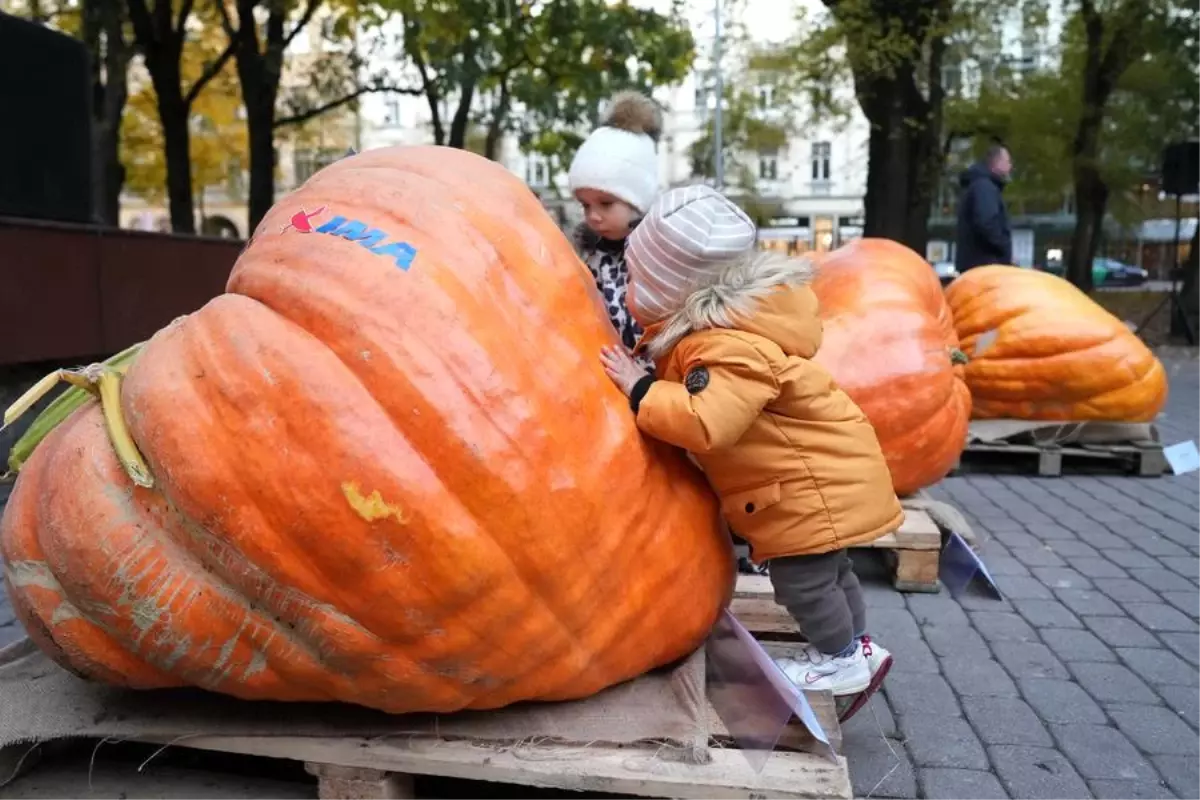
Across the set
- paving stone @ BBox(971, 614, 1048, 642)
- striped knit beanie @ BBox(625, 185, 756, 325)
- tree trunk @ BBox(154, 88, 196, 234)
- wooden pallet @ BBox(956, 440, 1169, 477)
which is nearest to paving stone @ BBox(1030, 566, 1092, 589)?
paving stone @ BBox(971, 614, 1048, 642)

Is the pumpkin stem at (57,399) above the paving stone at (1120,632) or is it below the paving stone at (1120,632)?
above

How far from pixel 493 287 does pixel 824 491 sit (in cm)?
92

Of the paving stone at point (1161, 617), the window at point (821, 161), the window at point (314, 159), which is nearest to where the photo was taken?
the paving stone at point (1161, 617)

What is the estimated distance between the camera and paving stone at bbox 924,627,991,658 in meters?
3.16

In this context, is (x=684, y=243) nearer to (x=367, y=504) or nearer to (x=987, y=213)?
(x=367, y=504)

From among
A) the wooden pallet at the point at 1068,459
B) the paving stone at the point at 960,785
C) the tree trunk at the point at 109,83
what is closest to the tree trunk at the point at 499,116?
the tree trunk at the point at 109,83

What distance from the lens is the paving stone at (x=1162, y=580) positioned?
12.4 feet

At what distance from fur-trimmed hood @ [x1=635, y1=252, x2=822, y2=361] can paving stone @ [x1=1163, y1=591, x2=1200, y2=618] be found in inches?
90.9

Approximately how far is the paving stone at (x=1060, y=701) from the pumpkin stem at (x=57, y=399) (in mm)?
2615

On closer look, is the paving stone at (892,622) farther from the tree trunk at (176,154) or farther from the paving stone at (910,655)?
the tree trunk at (176,154)

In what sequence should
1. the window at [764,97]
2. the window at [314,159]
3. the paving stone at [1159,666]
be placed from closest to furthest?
the paving stone at [1159,666]
the window at [314,159]
the window at [764,97]

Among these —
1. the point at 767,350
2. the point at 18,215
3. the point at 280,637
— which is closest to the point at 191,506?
the point at 280,637

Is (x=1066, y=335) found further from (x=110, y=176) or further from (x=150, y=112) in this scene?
(x=150, y=112)

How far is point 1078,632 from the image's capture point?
3.34 metres
